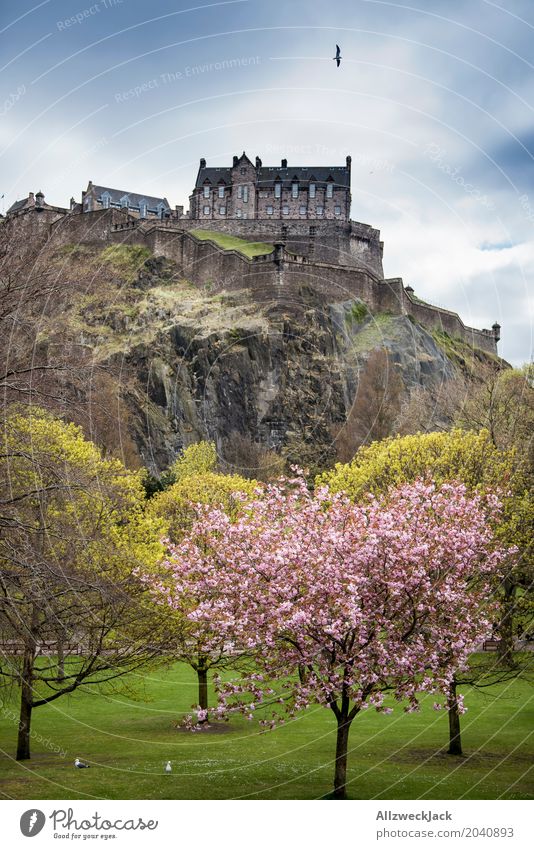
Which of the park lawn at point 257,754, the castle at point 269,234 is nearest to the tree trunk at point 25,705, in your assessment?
the park lawn at point 257,754

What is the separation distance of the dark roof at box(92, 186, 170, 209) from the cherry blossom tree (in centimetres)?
10362

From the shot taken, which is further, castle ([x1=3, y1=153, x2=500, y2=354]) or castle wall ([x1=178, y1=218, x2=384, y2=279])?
castle wall ([x1=178, y1=218, x2=384, y2=279])

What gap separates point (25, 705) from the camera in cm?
2230

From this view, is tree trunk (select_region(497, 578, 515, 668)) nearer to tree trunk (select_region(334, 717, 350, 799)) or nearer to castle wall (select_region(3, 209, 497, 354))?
A: tree trunk (select_region(334, 717, 350, 799))

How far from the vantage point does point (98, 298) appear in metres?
90.9

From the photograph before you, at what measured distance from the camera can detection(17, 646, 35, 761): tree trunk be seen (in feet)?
67.2

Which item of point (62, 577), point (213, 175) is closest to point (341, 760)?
point (62, 577)

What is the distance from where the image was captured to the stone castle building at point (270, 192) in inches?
4358

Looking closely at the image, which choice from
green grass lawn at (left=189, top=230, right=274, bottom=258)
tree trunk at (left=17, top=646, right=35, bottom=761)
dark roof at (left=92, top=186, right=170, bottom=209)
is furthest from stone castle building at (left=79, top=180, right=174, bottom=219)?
tree trunk at (left=17, top=646, right=35, bottom=761)

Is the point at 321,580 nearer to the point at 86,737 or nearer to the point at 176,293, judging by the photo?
the point at 86,737

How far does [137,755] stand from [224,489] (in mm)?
17592

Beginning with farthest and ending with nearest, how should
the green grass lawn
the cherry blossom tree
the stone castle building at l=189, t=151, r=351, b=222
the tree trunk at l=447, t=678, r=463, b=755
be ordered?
the stone castle building at l=189, t=151, r=351, b=222 → the green grass lawn → the tree trunk at l=447, t=678, r=463, b=755 → the cherry blossom tree

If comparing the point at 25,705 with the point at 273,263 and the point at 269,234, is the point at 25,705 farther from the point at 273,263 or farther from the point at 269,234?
the point at 269,234

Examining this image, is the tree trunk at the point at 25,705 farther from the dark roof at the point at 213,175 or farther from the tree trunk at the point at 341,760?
the dark roof at the point at 213,175
